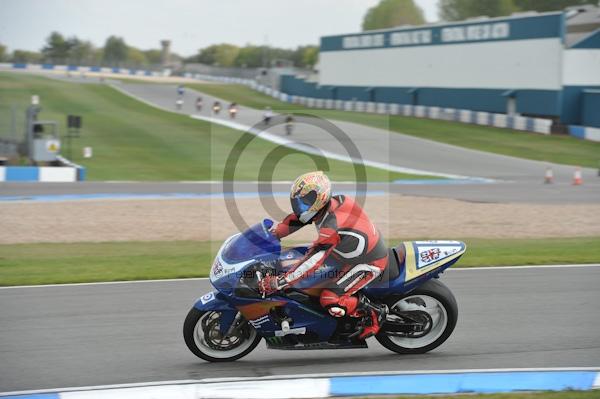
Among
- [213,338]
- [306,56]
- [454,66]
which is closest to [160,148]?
[454,66]

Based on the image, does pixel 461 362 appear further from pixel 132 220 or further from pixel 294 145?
pixel 294 145

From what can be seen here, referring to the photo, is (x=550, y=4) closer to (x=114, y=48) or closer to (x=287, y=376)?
(x=114, y=48)

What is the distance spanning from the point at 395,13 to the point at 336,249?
15199 cm

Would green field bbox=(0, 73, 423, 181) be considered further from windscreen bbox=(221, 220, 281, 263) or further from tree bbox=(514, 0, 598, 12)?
tree bbox=(514, 0, 598, 12)

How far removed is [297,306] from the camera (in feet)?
24.1

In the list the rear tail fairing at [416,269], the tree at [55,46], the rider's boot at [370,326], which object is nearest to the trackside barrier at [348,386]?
the rider's boot at [370,326]

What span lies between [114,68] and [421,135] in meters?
98.1

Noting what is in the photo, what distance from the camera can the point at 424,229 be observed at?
55.3 ft

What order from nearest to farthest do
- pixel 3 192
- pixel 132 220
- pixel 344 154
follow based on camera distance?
pixel 132 220 → pixel 3 192 → pixel 344 154

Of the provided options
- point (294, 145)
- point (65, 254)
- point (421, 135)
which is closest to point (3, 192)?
point (65, 254)

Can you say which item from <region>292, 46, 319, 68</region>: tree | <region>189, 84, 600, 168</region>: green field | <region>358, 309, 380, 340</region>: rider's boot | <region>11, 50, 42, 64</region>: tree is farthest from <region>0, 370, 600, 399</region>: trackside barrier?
<region>292, 46, 319, 68</region>: tree

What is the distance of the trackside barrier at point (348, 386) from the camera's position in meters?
6.51

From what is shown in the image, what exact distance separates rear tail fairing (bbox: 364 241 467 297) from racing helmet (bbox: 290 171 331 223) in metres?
1.06

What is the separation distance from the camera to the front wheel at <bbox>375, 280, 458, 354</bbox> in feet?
25.2
